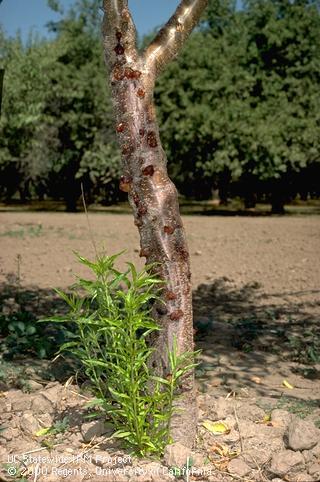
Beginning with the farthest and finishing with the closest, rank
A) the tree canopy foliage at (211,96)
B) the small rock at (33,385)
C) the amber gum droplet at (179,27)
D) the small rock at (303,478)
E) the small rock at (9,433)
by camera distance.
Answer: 1. the tree canopy foliage at (211,96)
2. the small rock at (33,385)
3. the amber gum droplet at (179,27)
4. the small rock at (9,433)
5. the small rock at (303,478)

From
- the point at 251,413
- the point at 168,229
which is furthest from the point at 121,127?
the point at 251,413

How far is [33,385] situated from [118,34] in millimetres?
2340

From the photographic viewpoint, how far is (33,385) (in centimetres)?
384

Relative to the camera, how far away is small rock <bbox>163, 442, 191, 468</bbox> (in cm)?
274

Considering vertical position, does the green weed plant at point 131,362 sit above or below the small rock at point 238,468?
above

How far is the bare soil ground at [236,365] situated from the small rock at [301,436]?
0.5 inches

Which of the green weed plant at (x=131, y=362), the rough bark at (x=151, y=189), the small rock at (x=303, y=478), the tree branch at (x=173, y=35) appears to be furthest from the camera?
the tree branch at (x=173, y=35)

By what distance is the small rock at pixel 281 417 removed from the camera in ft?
10.9

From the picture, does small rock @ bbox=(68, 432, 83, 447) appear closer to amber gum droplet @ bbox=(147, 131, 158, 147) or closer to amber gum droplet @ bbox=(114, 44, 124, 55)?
amber gum droplet @ bbox=(147, 131, 158, 147)

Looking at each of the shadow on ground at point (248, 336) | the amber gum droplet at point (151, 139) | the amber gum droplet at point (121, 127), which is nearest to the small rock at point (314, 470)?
the shadow on ground at point (248, 336)

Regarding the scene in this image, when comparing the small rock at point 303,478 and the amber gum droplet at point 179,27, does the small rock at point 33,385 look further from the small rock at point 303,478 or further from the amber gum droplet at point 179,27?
the amber gum droplet at point 179,27

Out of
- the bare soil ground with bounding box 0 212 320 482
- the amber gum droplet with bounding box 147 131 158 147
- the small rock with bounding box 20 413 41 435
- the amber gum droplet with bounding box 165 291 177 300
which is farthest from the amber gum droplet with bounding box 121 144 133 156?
the small rock with bounding box 20 413 41 435

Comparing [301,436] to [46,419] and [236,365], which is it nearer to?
[46,419]

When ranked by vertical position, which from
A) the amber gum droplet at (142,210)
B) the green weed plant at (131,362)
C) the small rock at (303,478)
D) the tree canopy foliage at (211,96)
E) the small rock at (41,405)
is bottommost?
the small rock at (303,478)
